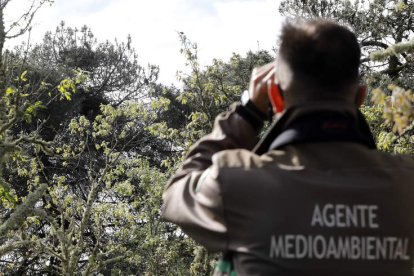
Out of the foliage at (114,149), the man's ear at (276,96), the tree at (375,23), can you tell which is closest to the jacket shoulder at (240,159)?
the man's ear at (276,96)

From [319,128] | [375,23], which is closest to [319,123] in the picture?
[319,128]

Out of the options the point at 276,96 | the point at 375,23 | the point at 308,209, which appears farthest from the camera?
the point at 375,23

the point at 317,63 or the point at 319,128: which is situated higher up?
the point at 317,63

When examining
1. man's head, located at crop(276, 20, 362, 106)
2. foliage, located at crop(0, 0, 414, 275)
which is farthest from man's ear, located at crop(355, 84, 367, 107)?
foliage, located at crop(0, 0, 414, 275)

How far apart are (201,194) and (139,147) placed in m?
17.6

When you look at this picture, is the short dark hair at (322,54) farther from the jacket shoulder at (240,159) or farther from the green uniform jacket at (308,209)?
the jacket shoulder at (240,159)

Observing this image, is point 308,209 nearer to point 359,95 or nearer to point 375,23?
point 359,95

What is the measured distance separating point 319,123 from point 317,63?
0.13 metres

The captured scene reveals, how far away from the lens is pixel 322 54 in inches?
59.1

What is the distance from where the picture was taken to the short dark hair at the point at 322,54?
150 cm

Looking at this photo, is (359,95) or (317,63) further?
(359,95)

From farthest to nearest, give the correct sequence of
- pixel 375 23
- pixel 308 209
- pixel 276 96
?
pixel 375 23 < pixel 276 96 < pixel 308 209

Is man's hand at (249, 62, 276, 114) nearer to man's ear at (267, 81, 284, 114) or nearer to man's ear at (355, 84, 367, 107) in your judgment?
man's ear at (267, 81, 284, 114)

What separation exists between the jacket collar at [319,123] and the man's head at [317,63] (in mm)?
21
